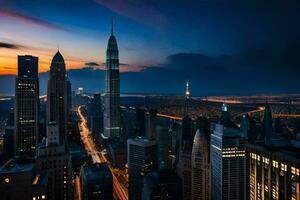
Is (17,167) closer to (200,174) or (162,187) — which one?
(162,187)

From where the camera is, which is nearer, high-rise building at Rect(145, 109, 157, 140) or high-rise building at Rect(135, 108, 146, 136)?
high-rise building at Rect(145, 109, 157, 140)

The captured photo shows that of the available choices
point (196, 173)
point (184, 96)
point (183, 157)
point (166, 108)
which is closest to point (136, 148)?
point (183, 157)

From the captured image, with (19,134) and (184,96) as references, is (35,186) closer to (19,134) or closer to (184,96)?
(19,134)

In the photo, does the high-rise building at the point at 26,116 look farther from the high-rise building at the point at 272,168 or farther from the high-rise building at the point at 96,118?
the high-rise building at the point at 272,168

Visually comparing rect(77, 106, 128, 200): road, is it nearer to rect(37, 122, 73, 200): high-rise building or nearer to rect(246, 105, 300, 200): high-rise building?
rect(37, 122, 73, 200): high-rise building

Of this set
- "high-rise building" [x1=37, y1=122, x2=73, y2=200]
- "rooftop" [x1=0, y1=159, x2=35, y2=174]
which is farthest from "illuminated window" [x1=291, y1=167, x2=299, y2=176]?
"high-rise building" [x1=37, y1=122, x2=73, y2=200]

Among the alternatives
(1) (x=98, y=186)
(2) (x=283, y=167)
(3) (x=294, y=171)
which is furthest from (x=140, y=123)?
(3) (x=294, y=171)
